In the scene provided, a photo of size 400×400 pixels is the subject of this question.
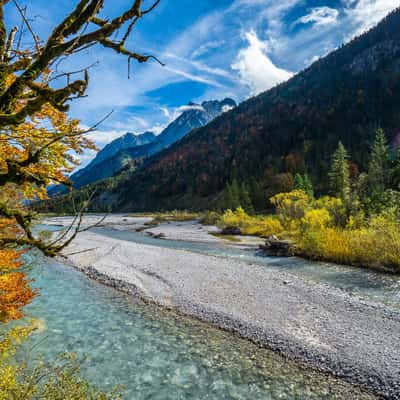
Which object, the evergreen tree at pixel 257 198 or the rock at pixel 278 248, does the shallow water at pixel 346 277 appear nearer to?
the rock at pixel 278 248

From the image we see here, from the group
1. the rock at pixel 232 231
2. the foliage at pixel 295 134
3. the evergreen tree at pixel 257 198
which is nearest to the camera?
the rock at pixel 232 231

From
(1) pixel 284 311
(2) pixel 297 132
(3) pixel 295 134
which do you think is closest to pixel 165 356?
(1) pixel 284 311

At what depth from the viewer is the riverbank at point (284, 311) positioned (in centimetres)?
727

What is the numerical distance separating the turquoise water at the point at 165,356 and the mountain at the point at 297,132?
228ft

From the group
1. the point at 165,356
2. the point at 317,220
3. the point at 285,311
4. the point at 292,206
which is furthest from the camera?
the point at 292,206

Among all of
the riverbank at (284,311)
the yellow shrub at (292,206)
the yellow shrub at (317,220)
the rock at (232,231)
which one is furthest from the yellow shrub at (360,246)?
the rock at (232,231)

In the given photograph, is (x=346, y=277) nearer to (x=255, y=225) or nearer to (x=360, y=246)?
(x=360, y=246)

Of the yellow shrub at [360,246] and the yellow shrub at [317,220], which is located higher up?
the yellow shrub at [317,220]

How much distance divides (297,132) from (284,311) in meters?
117

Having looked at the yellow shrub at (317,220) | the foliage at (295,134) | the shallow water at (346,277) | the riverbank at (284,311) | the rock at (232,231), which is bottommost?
the rock at (232,231)

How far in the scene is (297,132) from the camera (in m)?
115

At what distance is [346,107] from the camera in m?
112

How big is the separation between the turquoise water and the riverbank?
2.01 feet

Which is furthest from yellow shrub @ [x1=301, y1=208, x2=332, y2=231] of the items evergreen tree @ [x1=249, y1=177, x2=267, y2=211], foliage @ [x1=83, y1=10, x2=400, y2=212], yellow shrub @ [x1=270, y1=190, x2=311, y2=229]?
foliage @ [x1=83, y1=10, x2=400, y2=212]
